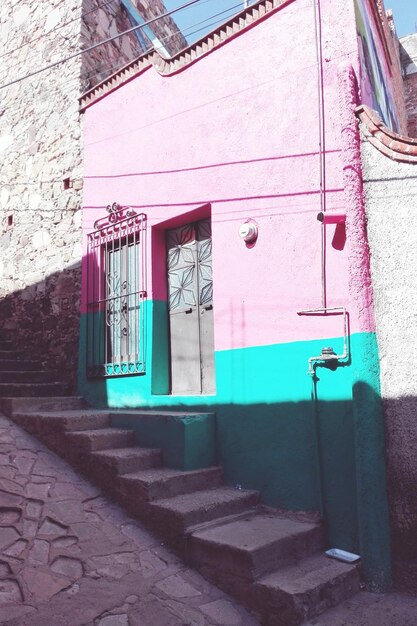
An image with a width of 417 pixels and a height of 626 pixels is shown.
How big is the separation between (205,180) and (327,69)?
1464mm

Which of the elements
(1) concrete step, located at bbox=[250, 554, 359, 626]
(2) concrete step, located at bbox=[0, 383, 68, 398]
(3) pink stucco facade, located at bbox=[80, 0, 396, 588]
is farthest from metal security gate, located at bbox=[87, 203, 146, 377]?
(1) concrete step, located at bbox=[250, 554, 359, 626]

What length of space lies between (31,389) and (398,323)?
415cm

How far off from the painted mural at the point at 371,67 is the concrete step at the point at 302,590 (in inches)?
139

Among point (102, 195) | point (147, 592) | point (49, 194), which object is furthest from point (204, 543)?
point (49, 194)

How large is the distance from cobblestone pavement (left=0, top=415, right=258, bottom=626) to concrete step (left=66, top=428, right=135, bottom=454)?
0.29 metres

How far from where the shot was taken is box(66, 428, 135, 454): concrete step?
433 cm

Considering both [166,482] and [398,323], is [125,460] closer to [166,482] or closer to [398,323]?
[166,482]

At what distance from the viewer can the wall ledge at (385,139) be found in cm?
340

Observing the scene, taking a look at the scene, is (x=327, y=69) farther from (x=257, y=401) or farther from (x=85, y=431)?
(x=85, y=431)

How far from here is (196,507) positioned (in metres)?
3.60

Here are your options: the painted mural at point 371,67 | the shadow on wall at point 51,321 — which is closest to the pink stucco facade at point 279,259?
the painted mural at point 371,67

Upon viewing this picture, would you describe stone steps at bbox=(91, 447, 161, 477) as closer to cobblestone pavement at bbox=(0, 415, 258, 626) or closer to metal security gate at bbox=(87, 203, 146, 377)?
cobblestone pavement at bbox=(0, 415, 258, 626)

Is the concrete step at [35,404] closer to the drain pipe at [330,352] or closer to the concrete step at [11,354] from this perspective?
the concrete step at [11,354]

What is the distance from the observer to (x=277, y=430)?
4.00m
